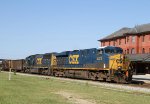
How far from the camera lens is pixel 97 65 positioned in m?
35.4

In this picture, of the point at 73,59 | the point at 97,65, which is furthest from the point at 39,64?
the point at 97,65

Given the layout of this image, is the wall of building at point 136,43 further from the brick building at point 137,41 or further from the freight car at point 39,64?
the freight car at point 39,64

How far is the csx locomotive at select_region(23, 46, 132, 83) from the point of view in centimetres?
3266

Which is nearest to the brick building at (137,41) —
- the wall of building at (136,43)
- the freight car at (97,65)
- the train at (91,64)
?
the wall of building at (136,43)

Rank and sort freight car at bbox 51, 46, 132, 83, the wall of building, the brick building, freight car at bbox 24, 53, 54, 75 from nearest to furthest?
freight car at bbox 51, 46, 132, 83 < freight car at bbox 24, 53, 54, 75 < the brick building < the wall of building

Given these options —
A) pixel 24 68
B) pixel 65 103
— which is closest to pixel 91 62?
pixel 65 103

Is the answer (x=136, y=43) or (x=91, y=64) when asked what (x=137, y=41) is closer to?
(x=136, y=43)

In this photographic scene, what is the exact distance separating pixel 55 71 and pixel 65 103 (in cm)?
3267

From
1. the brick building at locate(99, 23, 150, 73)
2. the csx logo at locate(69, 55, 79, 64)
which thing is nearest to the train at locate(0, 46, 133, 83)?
the csx logo at locate(69, 55, 79, 64)

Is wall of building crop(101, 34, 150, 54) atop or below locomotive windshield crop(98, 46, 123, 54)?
atop

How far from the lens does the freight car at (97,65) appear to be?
32.6 meters

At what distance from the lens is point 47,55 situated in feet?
172

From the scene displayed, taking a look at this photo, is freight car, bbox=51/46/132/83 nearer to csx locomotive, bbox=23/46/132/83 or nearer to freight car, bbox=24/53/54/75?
csx locomotive, bbox=23/46/132/83

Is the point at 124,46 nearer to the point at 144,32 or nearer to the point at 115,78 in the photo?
the point at 144,32
